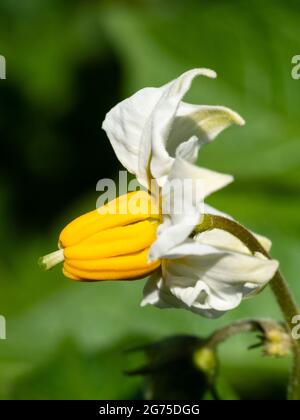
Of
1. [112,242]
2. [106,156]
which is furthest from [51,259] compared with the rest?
[106,156]

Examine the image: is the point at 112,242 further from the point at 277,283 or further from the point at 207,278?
the point at 277,283

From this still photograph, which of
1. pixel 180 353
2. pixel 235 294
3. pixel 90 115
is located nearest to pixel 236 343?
pixel 180 353

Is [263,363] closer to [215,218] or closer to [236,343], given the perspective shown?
[236,343]

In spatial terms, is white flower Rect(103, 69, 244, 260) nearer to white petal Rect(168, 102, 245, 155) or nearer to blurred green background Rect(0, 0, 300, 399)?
white petal Rect(168, 102, 245, 155)

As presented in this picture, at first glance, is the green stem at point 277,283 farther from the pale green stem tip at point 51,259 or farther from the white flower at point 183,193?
the pale green stem tip at point 51,259

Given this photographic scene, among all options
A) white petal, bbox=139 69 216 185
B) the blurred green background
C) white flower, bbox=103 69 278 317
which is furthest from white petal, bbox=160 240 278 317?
the blurred green background

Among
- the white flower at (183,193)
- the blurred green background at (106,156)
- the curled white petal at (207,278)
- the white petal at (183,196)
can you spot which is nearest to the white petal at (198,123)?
the white flower at (183,193)

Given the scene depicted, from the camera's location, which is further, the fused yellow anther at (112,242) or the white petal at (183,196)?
the fused yellow anther at (112,242)
